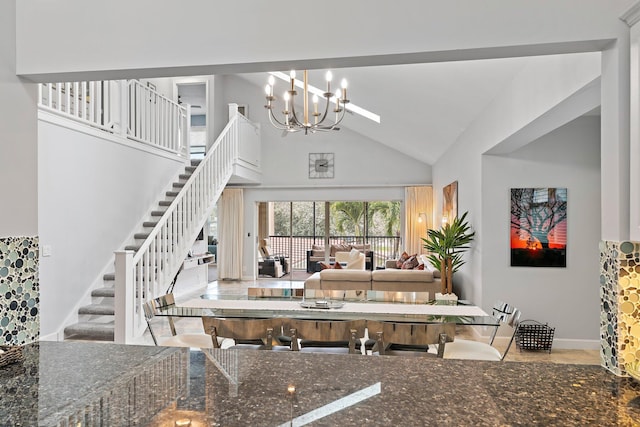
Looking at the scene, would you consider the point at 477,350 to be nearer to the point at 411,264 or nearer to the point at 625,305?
the point at 625,305

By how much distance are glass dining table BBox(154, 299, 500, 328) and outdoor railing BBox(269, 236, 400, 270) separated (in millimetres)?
6794

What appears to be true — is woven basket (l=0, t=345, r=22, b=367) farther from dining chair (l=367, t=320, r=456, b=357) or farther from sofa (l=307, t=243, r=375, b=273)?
sofa (l=307, t=243, r=375, b=273)

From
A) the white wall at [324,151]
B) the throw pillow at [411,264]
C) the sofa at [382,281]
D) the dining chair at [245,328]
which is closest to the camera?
the dining chair at [245,328]

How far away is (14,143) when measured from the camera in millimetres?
1918

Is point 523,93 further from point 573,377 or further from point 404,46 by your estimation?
point 573,377

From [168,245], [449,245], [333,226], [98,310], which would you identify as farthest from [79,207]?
[333,226]

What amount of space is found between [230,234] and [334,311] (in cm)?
731

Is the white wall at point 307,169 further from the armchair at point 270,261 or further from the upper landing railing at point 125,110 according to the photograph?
the upper landing railing at point 125,110

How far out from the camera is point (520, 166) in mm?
4793

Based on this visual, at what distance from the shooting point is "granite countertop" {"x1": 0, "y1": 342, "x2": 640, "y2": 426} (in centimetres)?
110

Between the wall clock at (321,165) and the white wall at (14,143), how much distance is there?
8.07 metres

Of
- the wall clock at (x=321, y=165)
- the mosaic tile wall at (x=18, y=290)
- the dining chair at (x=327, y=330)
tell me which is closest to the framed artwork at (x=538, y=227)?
the dining chair at (x=327, y=330)

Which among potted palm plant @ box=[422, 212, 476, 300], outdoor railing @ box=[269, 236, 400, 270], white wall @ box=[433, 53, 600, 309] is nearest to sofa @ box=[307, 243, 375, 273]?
outdoor railing @ box=[269, 236, 400, 270]

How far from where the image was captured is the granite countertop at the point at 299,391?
43.2 inches
